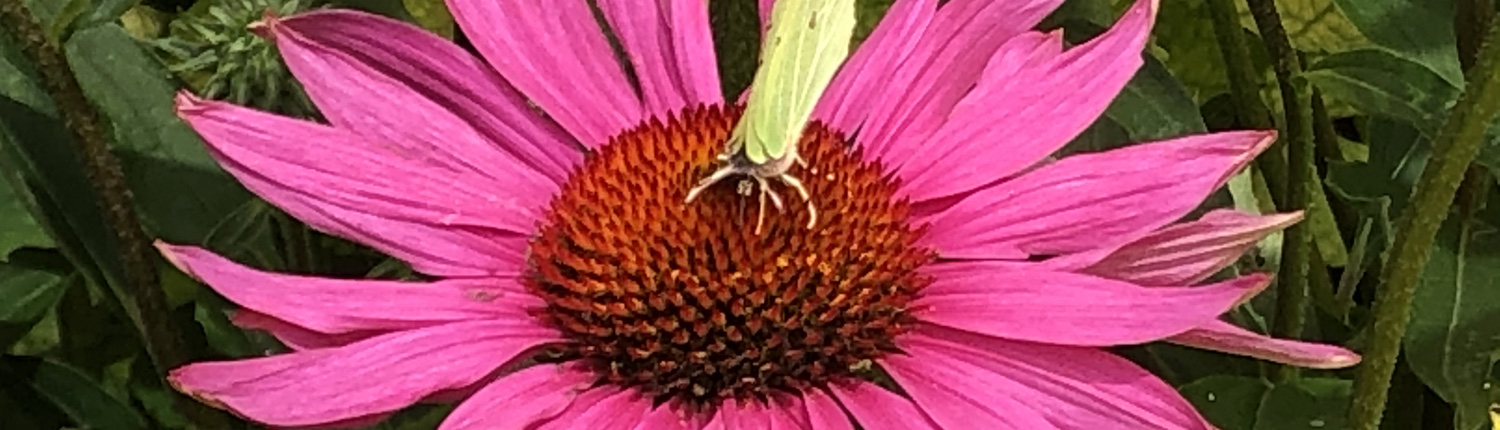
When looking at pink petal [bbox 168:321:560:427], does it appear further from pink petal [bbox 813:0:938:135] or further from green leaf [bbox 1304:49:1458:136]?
green leaf [bbox 1304:49:1458:136]

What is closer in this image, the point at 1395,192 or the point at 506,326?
the point at 506,326

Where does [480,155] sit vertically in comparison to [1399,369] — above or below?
above

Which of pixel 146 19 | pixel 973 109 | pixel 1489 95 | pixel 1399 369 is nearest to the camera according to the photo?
pixel 1489 95

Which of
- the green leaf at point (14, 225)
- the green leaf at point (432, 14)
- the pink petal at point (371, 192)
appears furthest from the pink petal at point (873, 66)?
the green leaf at point (432, 14)

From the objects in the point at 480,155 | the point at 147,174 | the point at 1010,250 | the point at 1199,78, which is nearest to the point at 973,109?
the point at 1010,250

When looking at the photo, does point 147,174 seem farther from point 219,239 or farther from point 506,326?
point 506,326

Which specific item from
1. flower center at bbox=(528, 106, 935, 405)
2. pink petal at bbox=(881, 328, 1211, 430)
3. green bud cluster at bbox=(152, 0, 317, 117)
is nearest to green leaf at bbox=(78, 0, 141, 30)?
green bud cluster at bbox=(152, 0, 317, 117)

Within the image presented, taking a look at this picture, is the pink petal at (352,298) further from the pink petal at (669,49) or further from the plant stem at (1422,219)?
the plant stem at (1422,219)
